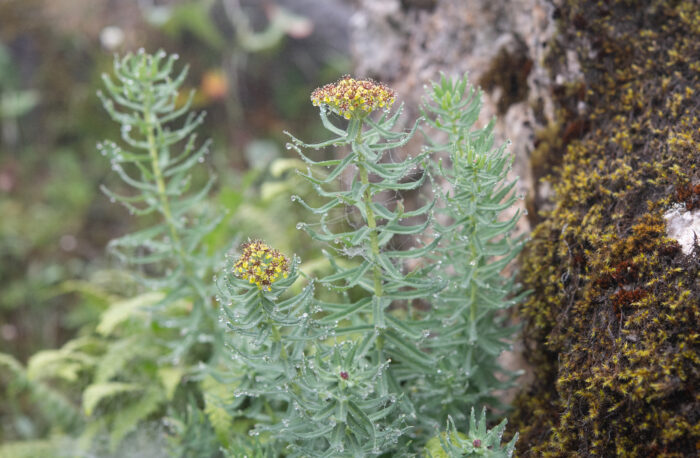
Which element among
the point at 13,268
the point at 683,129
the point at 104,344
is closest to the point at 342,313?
the point at 683,129

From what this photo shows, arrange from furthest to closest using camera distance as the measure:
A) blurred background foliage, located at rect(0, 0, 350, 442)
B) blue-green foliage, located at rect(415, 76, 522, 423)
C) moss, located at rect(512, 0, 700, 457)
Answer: blurred background foliage, located at rect(0, 0, 350, 442), blue-green foliage, located at rect(415, 76, 522, 423), moss, located at rect(512, 0, 700, 457)

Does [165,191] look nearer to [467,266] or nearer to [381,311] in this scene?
[381,311]

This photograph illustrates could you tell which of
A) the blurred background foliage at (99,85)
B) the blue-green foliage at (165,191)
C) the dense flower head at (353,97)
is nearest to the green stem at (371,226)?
the dense flower head at (353,97)

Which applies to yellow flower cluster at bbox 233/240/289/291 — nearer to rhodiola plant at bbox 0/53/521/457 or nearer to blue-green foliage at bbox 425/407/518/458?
rhodiola plant at bbox 0/53/521/457

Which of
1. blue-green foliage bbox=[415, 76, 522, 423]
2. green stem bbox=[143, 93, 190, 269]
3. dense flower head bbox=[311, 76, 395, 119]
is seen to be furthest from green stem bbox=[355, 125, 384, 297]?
green stem bbox=[143, 93, 190, 269]

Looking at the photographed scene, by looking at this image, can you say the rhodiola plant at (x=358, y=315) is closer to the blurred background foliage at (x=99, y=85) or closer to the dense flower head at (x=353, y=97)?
the dense flower head at (x=353, y=97)

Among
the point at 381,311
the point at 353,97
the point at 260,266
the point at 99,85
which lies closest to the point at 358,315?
the point at 381,311
